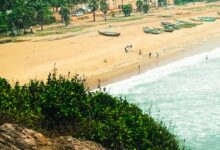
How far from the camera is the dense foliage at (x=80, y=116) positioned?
1753 centimetres

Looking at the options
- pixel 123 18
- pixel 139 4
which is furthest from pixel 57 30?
pixel 139 4

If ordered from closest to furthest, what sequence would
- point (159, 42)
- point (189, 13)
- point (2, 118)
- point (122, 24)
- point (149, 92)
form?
point (2, 118) < point (149, 92) < point (159, 42) < point (122, 24) < point (189, 13)

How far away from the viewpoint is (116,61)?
Answer: 67.6 meters

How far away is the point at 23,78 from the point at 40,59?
43.8ft

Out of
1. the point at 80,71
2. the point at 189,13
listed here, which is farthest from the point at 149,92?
the point at 189,13

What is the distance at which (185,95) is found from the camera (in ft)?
163

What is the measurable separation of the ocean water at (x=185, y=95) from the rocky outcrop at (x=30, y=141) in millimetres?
12910

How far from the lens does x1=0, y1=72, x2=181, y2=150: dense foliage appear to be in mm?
17531

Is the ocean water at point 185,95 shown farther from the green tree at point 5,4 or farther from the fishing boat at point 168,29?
the green tree at point 5,4

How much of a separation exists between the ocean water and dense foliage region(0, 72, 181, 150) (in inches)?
346

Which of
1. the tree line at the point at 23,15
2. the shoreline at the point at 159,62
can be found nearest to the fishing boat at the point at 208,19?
the shoreline at the point at 159,62

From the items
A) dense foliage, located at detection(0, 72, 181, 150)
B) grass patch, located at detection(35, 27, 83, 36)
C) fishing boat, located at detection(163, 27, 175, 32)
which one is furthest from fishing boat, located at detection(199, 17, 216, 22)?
dense foliage, located at detection(0, 72, 181, 150)

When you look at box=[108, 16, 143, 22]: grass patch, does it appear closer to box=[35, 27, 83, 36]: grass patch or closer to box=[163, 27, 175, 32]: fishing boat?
box=[35, 27, 83, 36]: grass patch

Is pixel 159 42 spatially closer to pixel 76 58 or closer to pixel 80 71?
pixel 76 58
